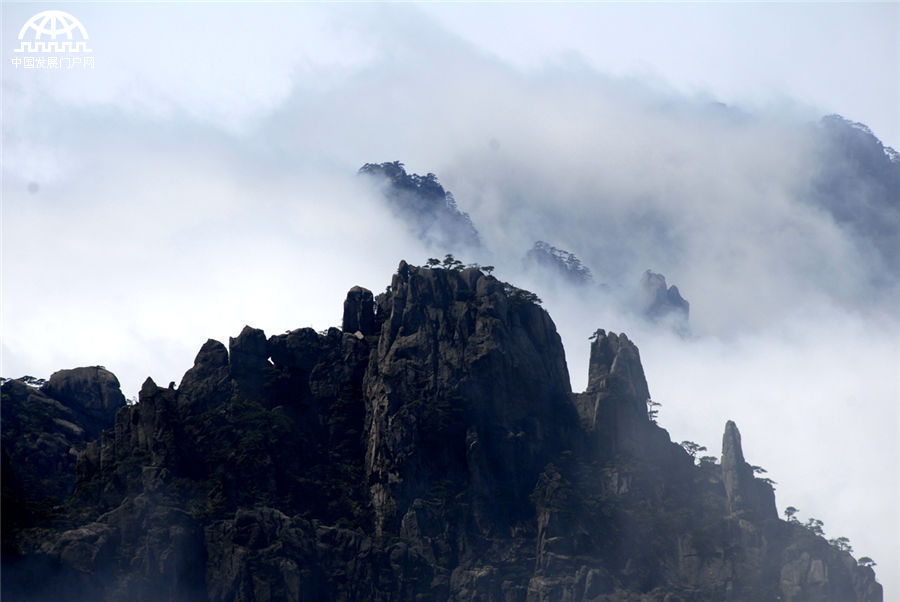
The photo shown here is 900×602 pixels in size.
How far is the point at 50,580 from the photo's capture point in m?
184

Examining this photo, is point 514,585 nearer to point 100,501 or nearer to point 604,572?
point 604,572

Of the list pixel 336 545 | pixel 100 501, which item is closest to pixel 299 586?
pixel 336 545

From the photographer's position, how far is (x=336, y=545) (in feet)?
649

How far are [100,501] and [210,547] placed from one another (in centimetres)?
1310

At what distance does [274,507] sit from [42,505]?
2516 centimetres

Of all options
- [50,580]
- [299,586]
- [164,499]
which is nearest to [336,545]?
[299,586]

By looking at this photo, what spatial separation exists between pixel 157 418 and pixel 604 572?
52.5 metres

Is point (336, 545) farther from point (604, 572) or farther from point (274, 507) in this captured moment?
point (604, 572)

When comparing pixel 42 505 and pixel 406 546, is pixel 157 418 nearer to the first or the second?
pixel 42 505

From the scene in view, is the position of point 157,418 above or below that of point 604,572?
above

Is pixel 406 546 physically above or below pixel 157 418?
below

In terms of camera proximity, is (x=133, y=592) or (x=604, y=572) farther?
(x=604, y=572)

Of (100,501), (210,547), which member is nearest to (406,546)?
(210,547)

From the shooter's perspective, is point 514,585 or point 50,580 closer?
point 50,580
